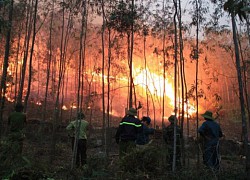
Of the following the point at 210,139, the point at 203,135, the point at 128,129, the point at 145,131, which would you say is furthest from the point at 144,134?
the point at 210,139

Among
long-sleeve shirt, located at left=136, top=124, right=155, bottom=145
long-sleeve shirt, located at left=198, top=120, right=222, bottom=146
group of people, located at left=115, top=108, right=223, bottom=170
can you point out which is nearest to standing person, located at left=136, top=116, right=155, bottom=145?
long-sleeve shirt, located at left=136, top=124, right=155, bottom=145

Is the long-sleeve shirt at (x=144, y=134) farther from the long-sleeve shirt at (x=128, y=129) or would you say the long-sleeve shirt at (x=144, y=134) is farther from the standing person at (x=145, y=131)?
the long-sleeve shirt at (x=128, y=129)

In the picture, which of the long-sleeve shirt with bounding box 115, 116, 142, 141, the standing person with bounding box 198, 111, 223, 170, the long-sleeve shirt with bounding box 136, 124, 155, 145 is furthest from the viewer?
the long-sleeve shirt with bounding box 136, 124, 155, 145

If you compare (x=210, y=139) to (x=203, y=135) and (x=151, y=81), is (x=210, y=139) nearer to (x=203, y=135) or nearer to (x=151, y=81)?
(x=203, y=135)

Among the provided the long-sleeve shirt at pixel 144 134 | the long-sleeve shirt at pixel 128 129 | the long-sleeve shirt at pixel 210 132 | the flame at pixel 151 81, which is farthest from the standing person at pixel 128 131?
the flame at pixel 151 81

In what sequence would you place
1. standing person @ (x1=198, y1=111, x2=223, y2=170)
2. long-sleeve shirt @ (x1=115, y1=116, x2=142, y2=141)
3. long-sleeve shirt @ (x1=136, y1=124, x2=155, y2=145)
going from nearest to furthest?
standing person @ (x1=198, y1=111, x2=223, y2=170)
long-sleeve shirt @ (x1=115, y1=116, x2=142, y2=141)
long-sleeve shirt @ (x1=136, y1=124, x2=155, y2=145)

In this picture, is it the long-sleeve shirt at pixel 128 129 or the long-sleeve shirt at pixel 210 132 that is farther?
the long-sleeve shirt at pixel 128 129

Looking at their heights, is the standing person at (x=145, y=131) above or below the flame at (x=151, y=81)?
below

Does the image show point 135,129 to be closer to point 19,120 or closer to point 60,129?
point 19,120

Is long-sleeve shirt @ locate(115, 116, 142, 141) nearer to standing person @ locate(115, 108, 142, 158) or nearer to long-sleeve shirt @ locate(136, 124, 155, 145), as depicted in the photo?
standing person @ locate(115, 108, 142, 158)

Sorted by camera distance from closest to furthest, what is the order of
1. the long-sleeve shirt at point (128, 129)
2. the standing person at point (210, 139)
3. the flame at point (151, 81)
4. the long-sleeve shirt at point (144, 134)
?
1. the standing person at point (210, 139)
2. the long-sleeve shirt at point (128, 129)
3. the long-sleeve shirt at point (144, 134)
4. the flame at point (151, 81)

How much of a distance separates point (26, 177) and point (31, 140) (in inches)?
426

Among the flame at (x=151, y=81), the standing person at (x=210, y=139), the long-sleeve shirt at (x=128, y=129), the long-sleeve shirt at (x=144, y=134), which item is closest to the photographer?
the standing person at (x=210, y=139)

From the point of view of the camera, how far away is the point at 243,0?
2979 millimetres
